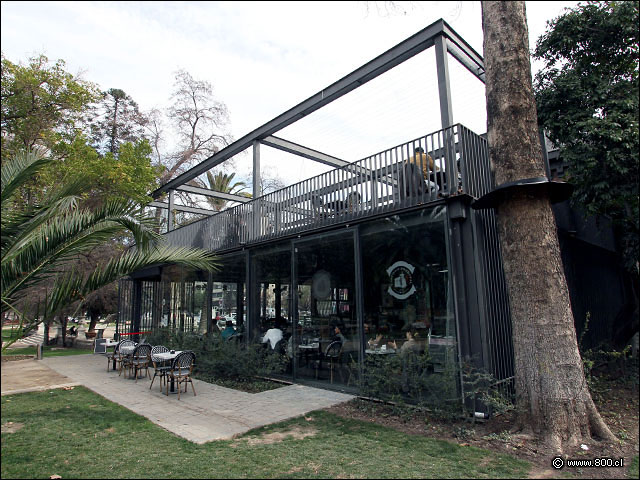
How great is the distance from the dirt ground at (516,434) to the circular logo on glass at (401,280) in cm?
189

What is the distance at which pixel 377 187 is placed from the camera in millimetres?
7434

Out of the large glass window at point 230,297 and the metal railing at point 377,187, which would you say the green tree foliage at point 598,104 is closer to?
the metal railing at point 377,187

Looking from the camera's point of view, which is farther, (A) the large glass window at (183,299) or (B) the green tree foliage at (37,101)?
(A) the large glass window at (183,299)

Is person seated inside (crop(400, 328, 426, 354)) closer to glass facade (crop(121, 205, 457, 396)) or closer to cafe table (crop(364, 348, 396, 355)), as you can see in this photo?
glass facade (crop(121, 205, 457, 396))

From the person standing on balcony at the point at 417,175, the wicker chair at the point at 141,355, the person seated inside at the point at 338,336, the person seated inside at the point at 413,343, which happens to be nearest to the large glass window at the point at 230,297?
the wicker chair at the point at 141,355

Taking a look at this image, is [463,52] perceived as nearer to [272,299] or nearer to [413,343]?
[413,343]

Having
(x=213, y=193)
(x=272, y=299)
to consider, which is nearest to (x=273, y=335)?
(x=272, y=299)

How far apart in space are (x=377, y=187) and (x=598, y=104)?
13.8 ft

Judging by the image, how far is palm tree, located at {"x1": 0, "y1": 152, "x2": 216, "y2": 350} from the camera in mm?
4824

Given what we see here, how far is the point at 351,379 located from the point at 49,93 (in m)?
12.5

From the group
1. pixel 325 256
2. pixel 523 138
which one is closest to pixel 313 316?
pixel 325 256

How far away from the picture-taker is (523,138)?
16.5 ft

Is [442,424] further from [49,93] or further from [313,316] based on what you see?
[49,93]

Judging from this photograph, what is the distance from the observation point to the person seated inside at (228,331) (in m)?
10.9
